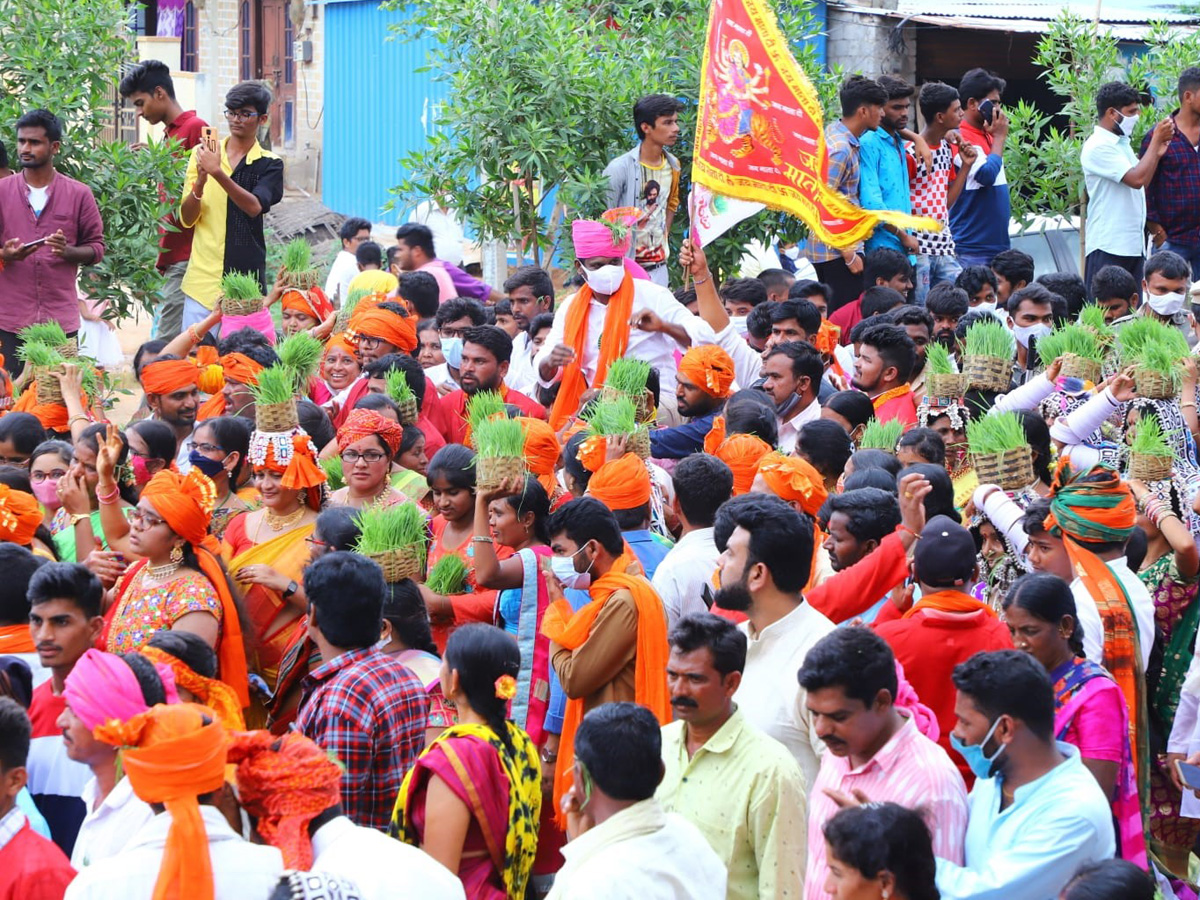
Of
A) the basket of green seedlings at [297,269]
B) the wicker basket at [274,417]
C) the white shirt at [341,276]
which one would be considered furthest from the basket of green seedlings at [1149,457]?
the white shirt at [341,276]

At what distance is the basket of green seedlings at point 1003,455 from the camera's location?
571 cm

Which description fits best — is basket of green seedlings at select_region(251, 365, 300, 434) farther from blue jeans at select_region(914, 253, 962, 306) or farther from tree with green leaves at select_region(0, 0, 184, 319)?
blue jeans at select_region(914, 253, 962, 306)

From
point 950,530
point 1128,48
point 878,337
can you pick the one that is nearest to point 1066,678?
point 950,530

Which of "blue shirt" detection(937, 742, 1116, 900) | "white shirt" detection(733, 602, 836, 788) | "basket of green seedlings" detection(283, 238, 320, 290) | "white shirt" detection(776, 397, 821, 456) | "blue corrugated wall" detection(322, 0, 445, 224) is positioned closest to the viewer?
"blue shirt" detection(937, 742, 1116, 900)

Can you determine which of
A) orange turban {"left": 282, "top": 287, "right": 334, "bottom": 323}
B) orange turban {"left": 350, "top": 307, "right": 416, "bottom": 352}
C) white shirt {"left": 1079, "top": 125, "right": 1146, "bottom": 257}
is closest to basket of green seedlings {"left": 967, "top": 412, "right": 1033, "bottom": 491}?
orange turban {"left": 350, "top": 307, "right": 416, "bottom": 352}

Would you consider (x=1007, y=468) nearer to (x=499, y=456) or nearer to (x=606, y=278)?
(x=499, y=456)

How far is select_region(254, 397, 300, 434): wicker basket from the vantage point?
6375 millimetres

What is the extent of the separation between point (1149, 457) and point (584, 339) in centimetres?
336

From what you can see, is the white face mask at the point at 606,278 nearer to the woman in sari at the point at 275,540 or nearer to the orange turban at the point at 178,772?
the woman in sari at the point at 275,540

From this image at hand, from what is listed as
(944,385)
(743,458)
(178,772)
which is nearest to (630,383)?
(743,458)

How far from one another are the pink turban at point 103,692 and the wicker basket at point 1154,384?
4.30m

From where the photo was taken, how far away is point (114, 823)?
12.0ft

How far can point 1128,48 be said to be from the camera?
1653 cm

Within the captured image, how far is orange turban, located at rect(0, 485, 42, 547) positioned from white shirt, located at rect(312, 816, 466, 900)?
9.20ft
